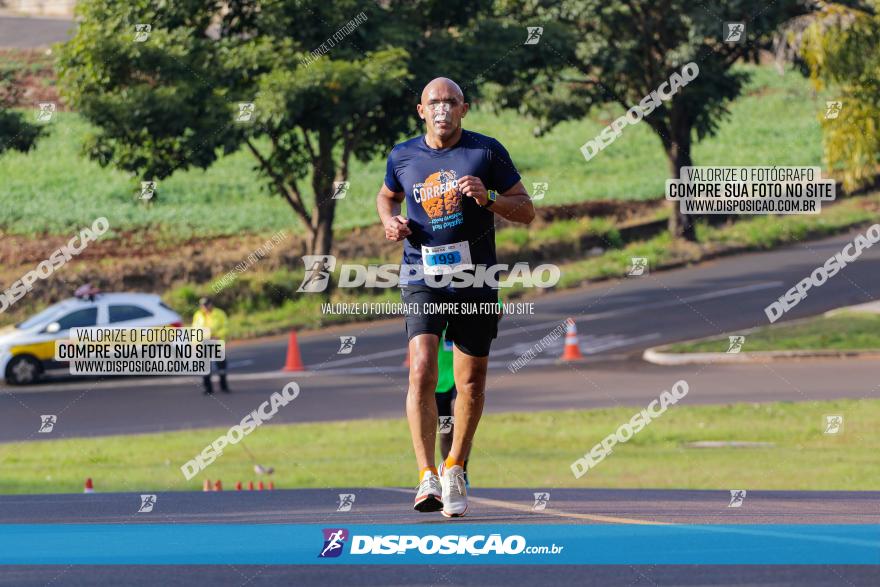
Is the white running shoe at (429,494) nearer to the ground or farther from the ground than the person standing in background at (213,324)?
farther from the ground

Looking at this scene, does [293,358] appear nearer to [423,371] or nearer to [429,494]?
[423,371]

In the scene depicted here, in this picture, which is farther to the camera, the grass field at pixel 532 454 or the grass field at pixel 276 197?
the grass field at pixel 276 197

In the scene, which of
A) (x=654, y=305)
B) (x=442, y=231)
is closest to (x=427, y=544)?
(x=442, y=231)

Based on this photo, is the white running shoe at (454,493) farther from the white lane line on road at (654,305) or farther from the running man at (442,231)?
the white lane line on road at (654,305)

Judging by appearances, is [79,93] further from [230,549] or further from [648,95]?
[230,549]

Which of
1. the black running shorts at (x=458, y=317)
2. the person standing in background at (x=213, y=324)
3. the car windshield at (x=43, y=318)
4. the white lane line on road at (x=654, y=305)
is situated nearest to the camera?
the black running shorts at (x=458, y=317)

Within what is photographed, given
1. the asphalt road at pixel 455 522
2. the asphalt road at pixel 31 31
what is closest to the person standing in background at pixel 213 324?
the asphalt road at pixel 455 522

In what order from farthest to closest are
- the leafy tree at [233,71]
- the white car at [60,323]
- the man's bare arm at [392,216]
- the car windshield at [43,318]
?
the leafy tree at [233,71] < the car windshield at [43,318] < the white car at [60,323] < the man's bare arm at [392,216]

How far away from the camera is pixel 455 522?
24.1ft

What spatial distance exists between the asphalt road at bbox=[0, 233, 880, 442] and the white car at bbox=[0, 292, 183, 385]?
0.48 m

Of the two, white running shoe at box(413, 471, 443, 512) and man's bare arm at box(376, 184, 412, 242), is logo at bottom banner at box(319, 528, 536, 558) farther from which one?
man's bare arm at box(376, 184, 412, 242)

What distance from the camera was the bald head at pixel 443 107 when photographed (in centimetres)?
761

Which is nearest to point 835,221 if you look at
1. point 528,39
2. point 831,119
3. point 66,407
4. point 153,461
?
point 528,39

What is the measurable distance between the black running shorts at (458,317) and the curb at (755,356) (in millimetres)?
17735
